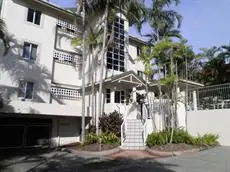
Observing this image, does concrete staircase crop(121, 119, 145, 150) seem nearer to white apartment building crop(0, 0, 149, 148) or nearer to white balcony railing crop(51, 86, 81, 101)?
white apartment building crop(0, 0, 149, 148)

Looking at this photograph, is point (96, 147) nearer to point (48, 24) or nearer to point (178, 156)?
point (178, 156)

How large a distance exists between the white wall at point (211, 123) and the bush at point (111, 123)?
578 cm

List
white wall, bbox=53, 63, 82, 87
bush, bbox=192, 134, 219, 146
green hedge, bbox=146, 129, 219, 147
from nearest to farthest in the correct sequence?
1. green hedge, bbox=146, 129, 219, 147
2. bush, bbox=192, 134, 219, 146
3. white wall, bbox=53, 63, 82, 87

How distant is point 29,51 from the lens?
696 inches

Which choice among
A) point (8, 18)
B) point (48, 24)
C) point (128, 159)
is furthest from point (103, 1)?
point (128, 159)

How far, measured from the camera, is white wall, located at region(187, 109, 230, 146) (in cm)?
1634

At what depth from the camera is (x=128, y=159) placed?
11992 mm

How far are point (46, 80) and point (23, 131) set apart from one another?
13.5 feet

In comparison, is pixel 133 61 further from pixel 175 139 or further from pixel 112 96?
pixel 175 139

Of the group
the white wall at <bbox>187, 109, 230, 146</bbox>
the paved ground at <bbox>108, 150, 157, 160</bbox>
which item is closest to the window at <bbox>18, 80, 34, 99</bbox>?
the paved ground at <bbox>108, 150, 157, 160</bbox>

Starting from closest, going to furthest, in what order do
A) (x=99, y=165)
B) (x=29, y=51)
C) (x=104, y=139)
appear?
(x=99, y=165), (x=104, y=139), (x=29, y=51)

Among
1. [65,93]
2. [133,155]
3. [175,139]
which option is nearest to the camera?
[133,155]

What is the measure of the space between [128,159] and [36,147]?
8.69m

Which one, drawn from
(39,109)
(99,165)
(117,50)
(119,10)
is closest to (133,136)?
(99,165)
